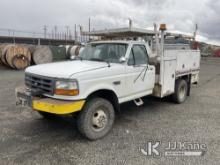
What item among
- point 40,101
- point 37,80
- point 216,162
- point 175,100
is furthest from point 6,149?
point 175,100

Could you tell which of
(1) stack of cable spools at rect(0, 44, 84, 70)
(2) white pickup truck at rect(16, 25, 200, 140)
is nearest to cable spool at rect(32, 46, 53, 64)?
(1) stack of cable spools at rect(0, 44, 84, 70)

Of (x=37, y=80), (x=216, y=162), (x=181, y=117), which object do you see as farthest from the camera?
(x=181, y=117)

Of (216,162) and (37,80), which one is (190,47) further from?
(37,80)

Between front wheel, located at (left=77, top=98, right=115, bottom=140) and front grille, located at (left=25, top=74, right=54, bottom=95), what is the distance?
2.36ft

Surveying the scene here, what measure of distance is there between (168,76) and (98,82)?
2.56m

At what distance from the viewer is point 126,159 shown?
3289mm

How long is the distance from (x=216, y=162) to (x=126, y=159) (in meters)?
1.43

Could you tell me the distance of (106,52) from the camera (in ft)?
15.4

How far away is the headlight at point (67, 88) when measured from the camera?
3.36 metres

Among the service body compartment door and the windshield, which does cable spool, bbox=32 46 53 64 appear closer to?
the windshield

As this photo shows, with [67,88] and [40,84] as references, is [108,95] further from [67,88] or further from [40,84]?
[40,84]


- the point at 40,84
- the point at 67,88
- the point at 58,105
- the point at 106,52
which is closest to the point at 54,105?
the point at 58,105

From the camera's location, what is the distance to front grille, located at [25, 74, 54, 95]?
353cm

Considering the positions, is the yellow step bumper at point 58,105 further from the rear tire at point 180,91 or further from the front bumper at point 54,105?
the rear tire at point 180,91
